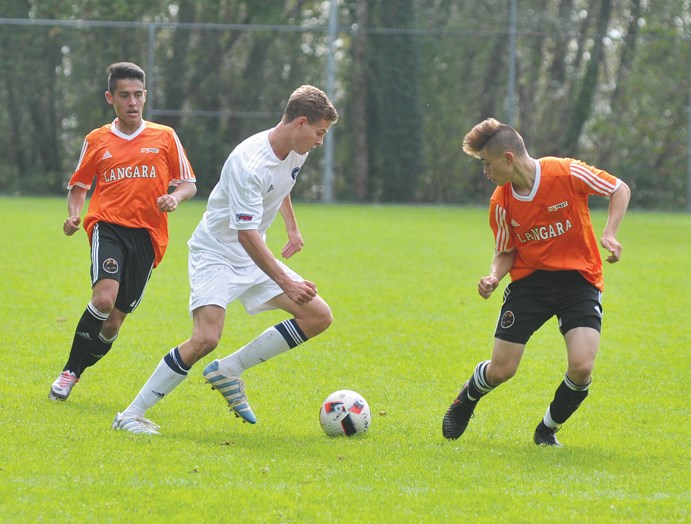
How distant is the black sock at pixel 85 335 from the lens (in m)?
6.36

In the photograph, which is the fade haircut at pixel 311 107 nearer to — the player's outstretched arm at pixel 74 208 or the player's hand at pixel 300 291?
the player's hand at pixel 300 291

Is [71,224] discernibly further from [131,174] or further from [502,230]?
[502,230]

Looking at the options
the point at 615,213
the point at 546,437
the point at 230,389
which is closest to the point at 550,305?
the point at 615,213

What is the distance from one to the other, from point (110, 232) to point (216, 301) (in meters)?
1.21

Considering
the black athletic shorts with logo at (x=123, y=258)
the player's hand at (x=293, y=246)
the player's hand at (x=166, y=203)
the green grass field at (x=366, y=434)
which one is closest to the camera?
the green grass field at (x=366, y=434)

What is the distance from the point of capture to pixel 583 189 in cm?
557

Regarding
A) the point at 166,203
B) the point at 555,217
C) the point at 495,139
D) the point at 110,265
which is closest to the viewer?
the point at 495,139

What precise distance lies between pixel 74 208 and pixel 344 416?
2.22 m

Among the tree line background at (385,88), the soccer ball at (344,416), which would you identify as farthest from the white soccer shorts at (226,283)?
the tree line background at (385,88)

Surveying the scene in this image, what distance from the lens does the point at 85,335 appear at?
642 centimetres

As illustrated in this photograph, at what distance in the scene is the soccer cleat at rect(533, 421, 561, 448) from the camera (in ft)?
18.4

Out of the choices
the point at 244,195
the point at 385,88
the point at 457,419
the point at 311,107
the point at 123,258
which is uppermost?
the point at 311,107

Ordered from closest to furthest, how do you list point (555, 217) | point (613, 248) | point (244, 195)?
point (613, 248), point (244, 195), point (555, 217)

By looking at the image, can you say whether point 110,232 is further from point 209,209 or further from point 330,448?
point 330,448
